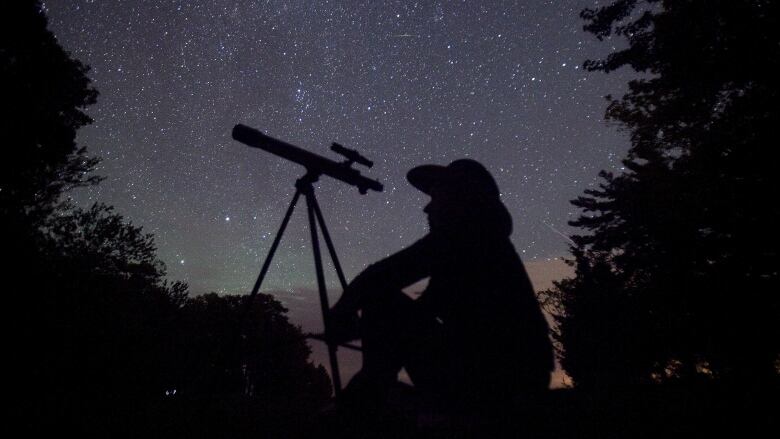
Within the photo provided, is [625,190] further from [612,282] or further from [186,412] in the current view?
[186,412]

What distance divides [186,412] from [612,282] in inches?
979

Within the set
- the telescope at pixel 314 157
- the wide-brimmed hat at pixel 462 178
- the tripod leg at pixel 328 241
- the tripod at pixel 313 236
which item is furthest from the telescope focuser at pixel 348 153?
the wide-brimmed hat at pixel 462 178

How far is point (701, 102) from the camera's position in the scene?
9.32 meters

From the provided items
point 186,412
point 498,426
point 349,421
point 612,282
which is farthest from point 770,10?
point 612,282

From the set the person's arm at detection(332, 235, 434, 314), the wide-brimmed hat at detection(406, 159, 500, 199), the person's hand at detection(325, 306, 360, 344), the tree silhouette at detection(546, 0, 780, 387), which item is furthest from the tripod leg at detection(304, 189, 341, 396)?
the tree silhouette at detection(546, 0, 780, 387)

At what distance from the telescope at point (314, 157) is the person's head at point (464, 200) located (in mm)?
1283

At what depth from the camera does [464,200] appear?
245 cm

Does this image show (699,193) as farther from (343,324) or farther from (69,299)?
(69,299)

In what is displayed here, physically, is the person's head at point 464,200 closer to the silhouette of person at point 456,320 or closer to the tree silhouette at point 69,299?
the silhouette of person at point 456,320

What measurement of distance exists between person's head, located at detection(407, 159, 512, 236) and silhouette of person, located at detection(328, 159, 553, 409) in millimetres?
14

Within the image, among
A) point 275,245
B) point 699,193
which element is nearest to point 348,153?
point 275,245

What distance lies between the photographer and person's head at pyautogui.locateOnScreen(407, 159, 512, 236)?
236cm

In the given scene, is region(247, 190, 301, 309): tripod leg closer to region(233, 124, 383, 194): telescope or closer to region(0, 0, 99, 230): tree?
Answer: region(233, 124, 383, 194): telescope

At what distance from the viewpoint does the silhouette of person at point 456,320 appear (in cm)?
208
